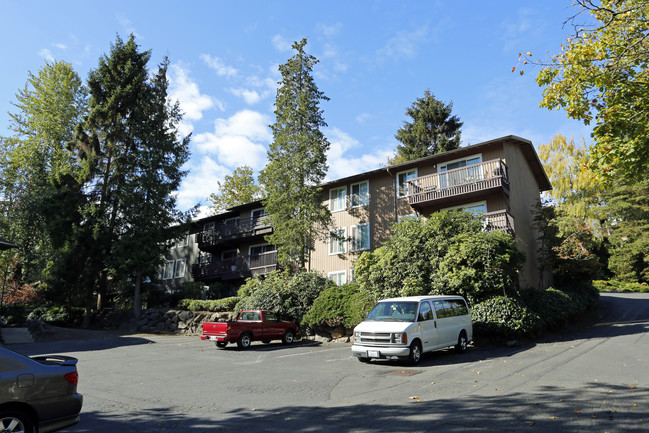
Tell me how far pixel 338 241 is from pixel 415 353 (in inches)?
631

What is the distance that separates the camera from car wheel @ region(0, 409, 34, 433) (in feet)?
15.4

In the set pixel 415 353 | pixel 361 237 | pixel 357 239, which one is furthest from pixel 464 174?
pixel 415 353

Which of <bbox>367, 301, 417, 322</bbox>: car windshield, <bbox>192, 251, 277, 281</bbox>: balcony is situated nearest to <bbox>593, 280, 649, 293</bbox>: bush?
<bbox>192, 251, 277, 281</bbox>: balcony

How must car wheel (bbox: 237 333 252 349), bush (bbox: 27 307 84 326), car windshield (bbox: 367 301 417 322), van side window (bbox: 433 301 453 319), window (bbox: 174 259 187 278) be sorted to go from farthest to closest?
1. window (bbox: 174 259 187 278)
2. bush (bbox: 27 307 84 326)
3. car wheel (bbox: 237 333 252 349)
4. van side window (bbox: 433 301 453 319)
5. car windshield (bbox: 367 301 417 322)

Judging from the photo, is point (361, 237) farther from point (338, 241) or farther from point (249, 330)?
point (249, 330)

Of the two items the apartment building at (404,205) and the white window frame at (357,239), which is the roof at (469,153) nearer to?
the apartment building at (404,205)

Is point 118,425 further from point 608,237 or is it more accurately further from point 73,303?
point 608,237

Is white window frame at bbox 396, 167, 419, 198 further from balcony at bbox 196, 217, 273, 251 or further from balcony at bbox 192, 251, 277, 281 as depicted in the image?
balcony at bbox 196, 217, 273, 251

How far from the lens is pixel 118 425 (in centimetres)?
630

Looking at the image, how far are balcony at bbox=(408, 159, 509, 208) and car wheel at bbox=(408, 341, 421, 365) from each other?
11575mm

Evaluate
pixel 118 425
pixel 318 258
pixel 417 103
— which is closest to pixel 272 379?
pixel 118 425

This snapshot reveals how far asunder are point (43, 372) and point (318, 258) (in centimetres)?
2361

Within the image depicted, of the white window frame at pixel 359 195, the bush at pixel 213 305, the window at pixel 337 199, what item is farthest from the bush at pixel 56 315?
the white window frame at pixel 359 195

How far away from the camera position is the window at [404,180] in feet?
83.1
